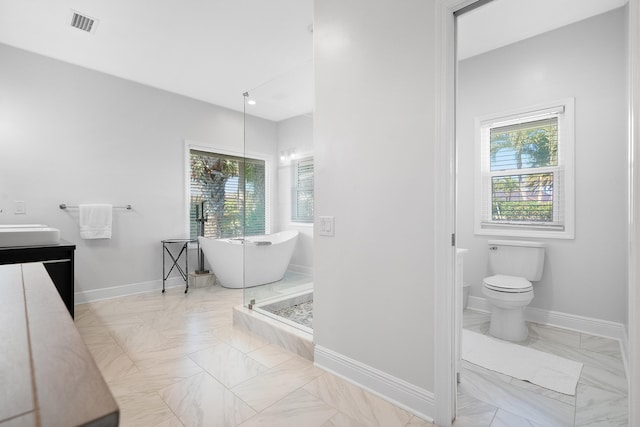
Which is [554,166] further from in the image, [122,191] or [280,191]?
[122,191]

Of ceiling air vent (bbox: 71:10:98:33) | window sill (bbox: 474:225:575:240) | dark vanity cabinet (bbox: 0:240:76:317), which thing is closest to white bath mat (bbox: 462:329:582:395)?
window sill (bbox: 474:225:575:240)

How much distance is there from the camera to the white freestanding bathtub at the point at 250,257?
3023 mm

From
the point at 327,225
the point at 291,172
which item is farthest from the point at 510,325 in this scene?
the point at 291,172

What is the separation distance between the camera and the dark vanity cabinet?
217 cm

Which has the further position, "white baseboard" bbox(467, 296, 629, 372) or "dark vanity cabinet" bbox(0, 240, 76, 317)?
"white baseboard" bbox(467, 296, 629, 372)

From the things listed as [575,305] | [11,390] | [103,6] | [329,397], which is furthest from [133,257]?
[575,305]

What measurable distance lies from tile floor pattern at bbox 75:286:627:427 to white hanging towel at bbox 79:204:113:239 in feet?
3.50

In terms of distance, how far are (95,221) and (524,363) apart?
423 centimetres

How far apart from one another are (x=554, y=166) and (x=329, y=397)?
9.15 ft

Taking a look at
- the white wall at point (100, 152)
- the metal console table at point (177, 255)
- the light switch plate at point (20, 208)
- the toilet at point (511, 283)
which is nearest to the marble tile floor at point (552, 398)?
the toilet at point (511, 283)

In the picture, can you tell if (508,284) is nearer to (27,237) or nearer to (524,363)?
(524,363)

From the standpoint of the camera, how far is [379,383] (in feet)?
5.91

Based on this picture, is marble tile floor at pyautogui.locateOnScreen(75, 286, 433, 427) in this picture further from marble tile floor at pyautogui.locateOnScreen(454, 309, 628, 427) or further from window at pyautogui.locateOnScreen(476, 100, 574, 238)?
window at pyautogui.locateOnScreen(476, 100, 574, 238)

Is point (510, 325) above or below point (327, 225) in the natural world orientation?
below
